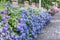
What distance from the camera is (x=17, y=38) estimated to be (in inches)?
151

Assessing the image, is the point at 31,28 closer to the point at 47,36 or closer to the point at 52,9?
the point at 47,36

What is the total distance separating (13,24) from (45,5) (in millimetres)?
7473

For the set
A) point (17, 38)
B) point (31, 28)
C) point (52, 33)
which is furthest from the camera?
point (52, 33)

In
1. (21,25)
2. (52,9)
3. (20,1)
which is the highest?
(21,25)

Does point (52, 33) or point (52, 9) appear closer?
point (52, 33)

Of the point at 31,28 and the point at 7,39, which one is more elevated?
the point at 7,39

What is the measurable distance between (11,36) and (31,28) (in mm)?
1637

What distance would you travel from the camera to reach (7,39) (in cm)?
355

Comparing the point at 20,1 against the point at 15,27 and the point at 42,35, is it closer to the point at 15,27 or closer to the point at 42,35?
the point at 42,35

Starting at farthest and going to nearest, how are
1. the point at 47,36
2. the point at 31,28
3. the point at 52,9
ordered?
the point at 52,9 → the point at 47,36 → the point at 31,28

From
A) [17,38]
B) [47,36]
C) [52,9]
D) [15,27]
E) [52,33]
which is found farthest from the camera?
[52,9]

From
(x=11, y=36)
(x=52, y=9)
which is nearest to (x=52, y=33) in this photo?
(x=11, y=36)

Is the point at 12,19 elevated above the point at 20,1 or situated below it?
above

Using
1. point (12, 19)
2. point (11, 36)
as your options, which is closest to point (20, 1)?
point (12, 19)
